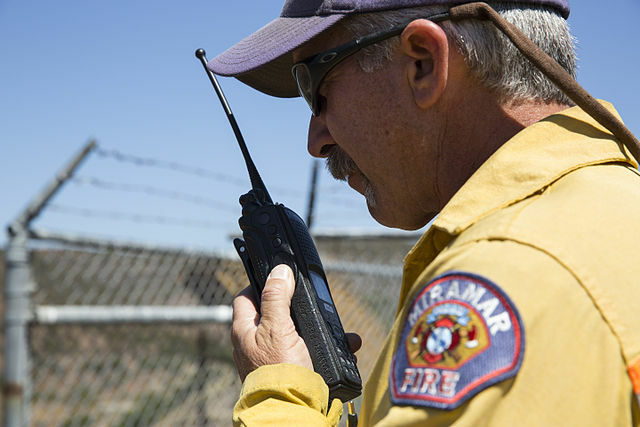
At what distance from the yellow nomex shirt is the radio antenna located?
29.0 inches

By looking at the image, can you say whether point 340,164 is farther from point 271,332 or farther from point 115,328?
point 115,328

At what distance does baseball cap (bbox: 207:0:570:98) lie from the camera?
1407mm

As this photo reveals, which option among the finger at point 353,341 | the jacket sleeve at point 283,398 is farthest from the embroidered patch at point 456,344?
the finger at point 353,341

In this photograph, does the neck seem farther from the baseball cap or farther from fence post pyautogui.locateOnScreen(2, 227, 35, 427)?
fence post pyautogui.locateOnScreen(2, 227, 35, 427)

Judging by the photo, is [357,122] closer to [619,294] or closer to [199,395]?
[619,294]

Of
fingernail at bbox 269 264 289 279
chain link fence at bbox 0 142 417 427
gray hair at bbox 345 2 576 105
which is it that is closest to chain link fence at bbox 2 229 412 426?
chain link fence at bbox 0 142 417 427

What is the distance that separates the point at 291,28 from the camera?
152 centimetres

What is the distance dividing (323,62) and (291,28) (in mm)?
102

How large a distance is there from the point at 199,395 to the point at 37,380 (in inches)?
42.2

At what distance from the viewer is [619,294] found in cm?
94

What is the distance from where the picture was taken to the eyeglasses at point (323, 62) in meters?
1.40

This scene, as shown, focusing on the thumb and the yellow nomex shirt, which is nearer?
the yellow nomex shirt

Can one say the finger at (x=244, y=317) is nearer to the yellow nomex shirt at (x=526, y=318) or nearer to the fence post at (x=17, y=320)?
the yellow nomex shirt at (x=526, y=318)

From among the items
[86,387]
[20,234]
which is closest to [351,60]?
[20,234]
